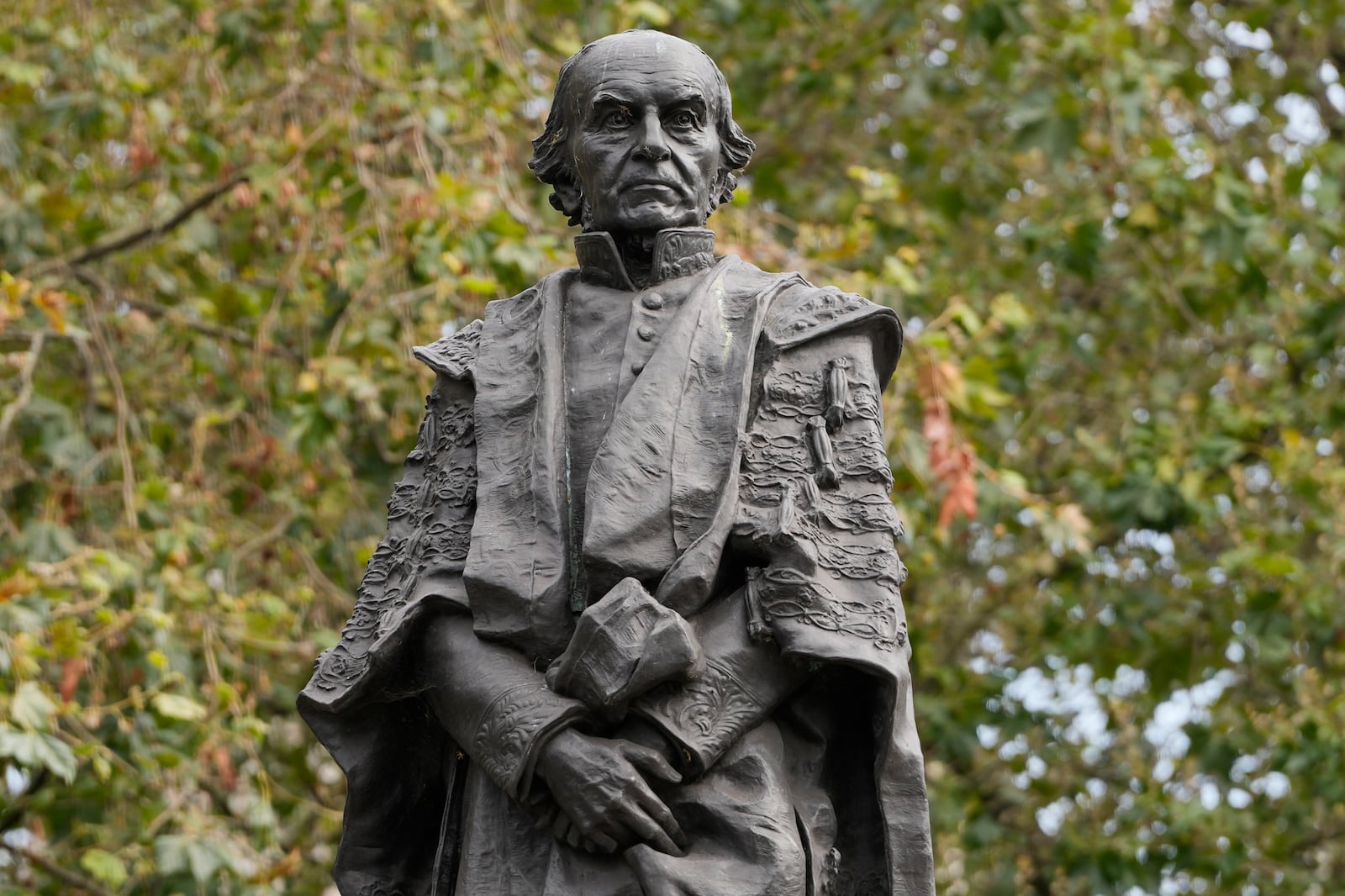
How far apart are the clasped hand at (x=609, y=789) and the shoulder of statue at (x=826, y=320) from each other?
0.93m

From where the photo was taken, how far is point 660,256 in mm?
5273

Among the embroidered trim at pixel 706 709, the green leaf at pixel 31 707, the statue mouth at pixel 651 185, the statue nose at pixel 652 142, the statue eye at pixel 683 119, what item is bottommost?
the green leaf at pixel 31 707

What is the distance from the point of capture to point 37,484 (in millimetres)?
10117

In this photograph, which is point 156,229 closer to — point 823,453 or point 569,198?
point 569,198

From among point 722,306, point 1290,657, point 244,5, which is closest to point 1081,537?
point 1290,657

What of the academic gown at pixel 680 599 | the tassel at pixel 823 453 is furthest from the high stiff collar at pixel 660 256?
the tassel at pixel 823 453

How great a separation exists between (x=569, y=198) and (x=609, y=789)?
4.66ft

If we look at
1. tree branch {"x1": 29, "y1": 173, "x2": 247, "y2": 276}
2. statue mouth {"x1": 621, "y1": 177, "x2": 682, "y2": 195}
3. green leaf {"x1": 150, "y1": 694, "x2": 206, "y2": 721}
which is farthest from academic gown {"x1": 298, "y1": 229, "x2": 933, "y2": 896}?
tree branch {"x1": 29, "y1": 173, "x2": 247, "y2": 276}

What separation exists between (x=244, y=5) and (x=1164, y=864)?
5.27 m

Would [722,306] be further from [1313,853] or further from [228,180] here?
[1313,853]

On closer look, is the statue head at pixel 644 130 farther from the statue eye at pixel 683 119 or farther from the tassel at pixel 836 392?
the tassel at pixel 836 392

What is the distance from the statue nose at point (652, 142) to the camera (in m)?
5.20

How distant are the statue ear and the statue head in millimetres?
92

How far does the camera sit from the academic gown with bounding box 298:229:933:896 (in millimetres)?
4777
